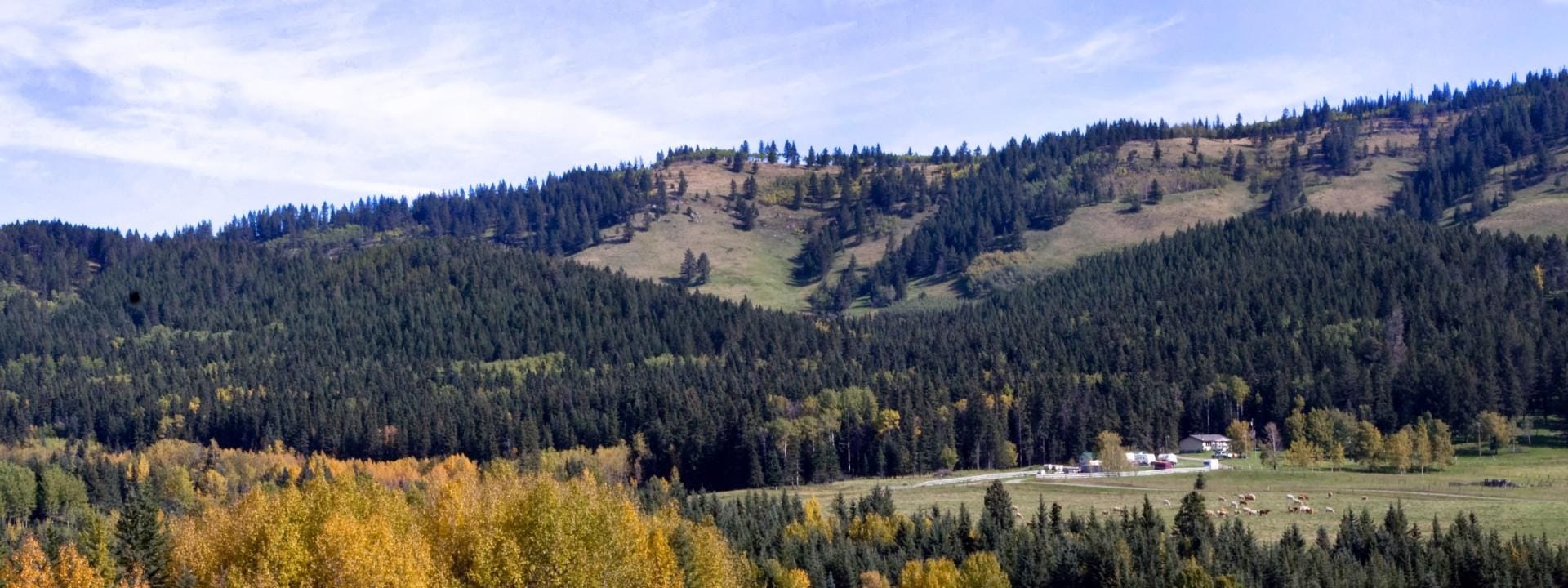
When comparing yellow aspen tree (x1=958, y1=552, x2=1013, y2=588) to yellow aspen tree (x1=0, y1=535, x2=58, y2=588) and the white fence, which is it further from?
the white fence

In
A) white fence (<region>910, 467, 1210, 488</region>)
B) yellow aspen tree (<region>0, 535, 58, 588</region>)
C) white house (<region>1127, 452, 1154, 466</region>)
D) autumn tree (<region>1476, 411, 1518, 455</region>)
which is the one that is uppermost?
yellow aspen tree (<region>0, 535, 58, 588</region>)

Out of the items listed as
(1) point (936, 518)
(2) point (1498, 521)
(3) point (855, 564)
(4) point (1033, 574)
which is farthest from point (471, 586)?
(2) point (1498, 521)

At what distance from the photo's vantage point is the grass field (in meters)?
133

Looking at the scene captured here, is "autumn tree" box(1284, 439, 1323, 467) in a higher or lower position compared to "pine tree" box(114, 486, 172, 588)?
lower

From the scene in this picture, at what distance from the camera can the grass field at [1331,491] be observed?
133000 millimetres

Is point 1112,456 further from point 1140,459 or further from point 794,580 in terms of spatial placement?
point 794,580

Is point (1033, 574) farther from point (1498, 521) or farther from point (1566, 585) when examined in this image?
point (1498, 521)

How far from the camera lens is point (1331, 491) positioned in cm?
15738

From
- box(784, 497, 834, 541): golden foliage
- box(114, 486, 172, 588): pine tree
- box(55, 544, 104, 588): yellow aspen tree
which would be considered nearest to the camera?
box(55, 544, 104, 588): yellow aspen tree

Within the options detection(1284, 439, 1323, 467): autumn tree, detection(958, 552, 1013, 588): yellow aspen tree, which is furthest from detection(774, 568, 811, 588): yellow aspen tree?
A: detection(1284, 439, 1323, 467): autumn tree

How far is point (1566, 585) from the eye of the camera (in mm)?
101562

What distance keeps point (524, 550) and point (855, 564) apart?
3775 cm

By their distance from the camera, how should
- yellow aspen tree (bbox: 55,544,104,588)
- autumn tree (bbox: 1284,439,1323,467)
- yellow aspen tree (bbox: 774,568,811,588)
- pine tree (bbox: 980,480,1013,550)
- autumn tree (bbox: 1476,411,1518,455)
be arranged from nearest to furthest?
yellow aspen tree (bbox: 55,544,104,588)
yellow aspen tree (bbox: 774,568,811,588)
pine tree (bbox: 980,480,1013,550)
autumn tree (bbox: 1284,439,1323,467)
autumn tree (bbox: 1476,411,1518,455)

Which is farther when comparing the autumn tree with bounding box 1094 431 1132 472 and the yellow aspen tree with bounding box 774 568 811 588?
the autumn tree with bounding box 1094 431 1132 472
